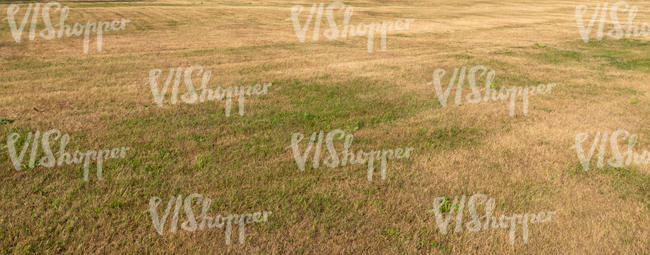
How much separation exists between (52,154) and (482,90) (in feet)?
45.4

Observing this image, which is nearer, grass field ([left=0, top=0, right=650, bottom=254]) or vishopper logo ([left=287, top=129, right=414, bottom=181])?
grass field ([left=0, top=0, right=650, bottom=254])

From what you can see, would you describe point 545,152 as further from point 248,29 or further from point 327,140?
point 248,29

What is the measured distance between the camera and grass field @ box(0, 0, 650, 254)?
6617 mm

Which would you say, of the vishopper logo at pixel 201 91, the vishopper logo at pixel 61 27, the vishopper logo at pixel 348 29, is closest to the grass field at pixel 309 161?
the vishopper logo at pixel 201 91

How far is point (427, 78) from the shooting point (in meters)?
17.0

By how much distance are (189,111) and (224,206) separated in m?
5.56

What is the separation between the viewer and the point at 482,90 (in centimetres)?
1532

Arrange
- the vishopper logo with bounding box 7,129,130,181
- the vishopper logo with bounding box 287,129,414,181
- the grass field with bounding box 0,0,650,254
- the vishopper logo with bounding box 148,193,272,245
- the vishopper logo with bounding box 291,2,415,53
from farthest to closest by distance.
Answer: the vishopper logo with bounding box 291,2,415,53, the vishopper logo with bounding box 287,129,414,181, the vishopper logo with bounding box 7,129,130,181, the vishopper logo with bounding box 148,193,272,245, the grass field with bounding box 0,0,650,254

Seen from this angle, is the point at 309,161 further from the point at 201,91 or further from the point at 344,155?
the point at 201,91

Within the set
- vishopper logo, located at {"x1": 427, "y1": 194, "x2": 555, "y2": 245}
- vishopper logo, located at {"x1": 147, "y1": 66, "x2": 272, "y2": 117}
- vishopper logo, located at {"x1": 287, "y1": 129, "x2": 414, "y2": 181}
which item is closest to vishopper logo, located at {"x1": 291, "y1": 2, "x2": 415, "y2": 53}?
vishopper logo, located at {"x1": 147, "y1": 66, "x2": 272, "y2": 117}

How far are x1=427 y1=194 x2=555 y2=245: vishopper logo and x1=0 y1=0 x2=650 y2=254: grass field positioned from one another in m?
0.15

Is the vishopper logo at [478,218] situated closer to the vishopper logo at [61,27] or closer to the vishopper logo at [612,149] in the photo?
the vishopper logo at [612,149]

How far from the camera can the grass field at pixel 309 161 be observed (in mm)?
6617

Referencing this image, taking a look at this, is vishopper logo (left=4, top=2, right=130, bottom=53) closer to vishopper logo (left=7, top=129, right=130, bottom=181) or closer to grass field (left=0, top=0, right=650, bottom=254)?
grass field (left=0, top=0, right=650, bottom=254)
